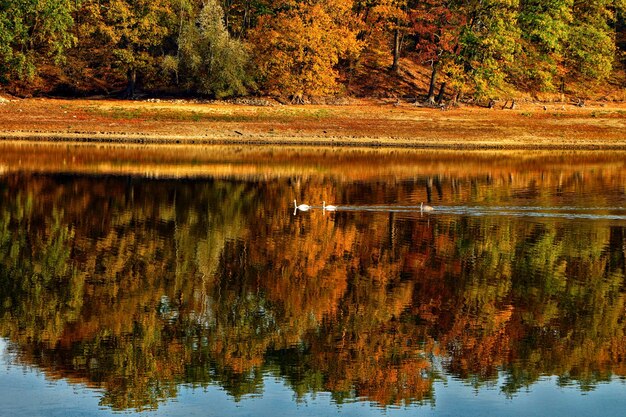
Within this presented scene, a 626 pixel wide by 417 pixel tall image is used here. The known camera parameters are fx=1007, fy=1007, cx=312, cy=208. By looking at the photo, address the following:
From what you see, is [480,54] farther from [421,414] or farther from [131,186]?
[421,414]

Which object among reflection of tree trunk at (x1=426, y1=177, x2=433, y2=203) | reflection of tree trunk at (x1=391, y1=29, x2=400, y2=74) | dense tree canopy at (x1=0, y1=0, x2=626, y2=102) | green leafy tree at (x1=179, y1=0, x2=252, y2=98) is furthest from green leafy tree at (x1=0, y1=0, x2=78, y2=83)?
reflection of tree trunk at (x1=426, y1=177, x2=433, y2=203)

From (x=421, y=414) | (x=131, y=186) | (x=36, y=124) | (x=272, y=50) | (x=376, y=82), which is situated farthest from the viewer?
(x=376, y=82)

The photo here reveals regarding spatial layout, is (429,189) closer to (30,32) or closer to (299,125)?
(299,125)

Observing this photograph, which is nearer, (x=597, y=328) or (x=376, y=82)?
(x=597, y=328)

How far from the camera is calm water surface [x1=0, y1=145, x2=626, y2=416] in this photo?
59.0 ft

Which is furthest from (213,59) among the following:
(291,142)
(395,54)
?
(395,54)

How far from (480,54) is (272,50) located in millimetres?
20203

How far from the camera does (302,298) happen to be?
2509 cm

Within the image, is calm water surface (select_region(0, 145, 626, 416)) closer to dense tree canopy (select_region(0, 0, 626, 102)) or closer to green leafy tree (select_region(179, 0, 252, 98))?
green leafy tree (select_region(179, 0, 252, 98))

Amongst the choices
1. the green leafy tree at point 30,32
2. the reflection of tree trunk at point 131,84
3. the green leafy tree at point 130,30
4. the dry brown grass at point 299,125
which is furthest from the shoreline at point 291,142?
the green leafy tree at point 130,30

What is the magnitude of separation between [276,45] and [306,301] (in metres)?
74.8

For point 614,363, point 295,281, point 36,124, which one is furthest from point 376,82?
point 614,363

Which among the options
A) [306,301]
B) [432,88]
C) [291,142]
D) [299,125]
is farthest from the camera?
[432,88]

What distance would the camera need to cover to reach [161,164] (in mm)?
58562
